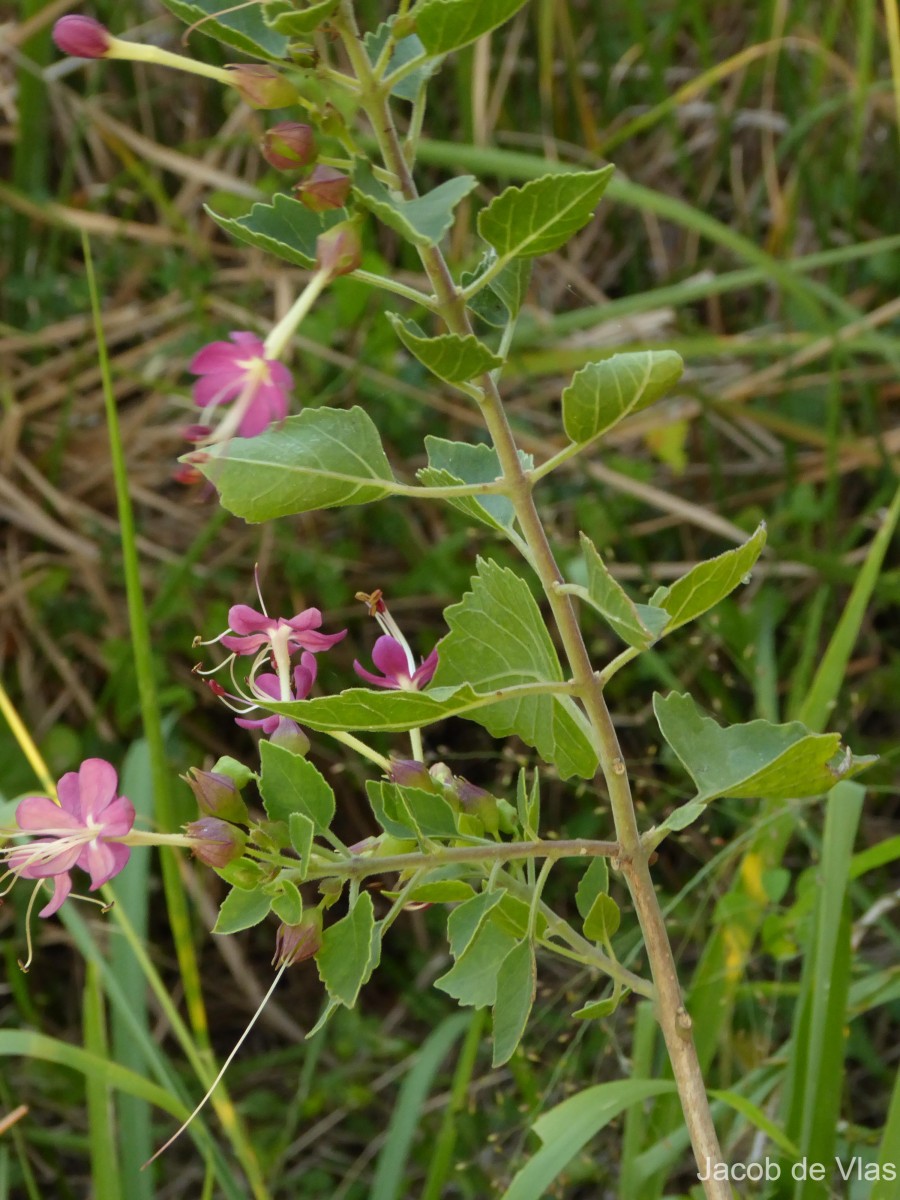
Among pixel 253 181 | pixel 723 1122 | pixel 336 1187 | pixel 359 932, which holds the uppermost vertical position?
pixel 359 932

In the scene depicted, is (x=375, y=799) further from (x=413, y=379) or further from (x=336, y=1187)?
(x=413, y=379)

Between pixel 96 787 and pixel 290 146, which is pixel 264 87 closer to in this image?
pixel 290 146

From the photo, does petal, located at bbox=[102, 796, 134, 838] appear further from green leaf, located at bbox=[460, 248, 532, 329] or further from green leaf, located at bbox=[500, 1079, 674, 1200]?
green leaf, located at bbox=[500, 1079, 674, 1200]

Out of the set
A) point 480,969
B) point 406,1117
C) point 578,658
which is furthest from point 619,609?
point 406,1117

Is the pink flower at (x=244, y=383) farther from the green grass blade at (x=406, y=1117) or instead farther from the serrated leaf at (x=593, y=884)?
the green grass blade at (x=406, y=1117)

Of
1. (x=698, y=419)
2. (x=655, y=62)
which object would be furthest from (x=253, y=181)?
(x=698, y=419)

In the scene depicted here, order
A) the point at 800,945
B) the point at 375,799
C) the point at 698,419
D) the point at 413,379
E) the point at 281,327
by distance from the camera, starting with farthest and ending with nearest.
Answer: the point at 698,419 < the point at 413,379 < the point at 800,945 < the point at 375,799 < the point at 281,327
